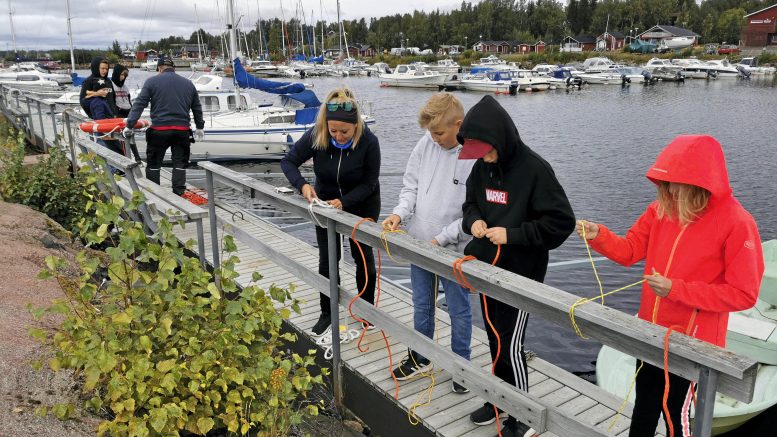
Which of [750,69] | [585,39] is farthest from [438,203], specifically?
[585,39]

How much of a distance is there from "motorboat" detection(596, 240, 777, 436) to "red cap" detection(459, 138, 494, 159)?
8.62ft

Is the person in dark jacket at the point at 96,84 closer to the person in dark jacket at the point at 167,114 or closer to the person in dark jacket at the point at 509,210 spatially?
the person in dark jacket at the point at 167,114

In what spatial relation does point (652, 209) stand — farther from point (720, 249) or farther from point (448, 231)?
point (448, 231)

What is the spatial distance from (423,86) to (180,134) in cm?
5404

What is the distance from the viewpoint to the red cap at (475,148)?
3.06 metres

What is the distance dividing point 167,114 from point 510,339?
6.02 m

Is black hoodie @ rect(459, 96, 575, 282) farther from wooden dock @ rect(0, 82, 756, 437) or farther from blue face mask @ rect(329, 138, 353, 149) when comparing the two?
blue face mask @ rect(329, 138, 353, 149)

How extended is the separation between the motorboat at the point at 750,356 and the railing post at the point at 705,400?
279cm

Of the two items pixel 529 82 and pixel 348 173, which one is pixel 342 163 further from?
pixel 529 82

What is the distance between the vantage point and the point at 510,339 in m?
3.22

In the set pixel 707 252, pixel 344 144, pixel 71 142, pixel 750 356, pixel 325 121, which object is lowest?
pixel 750 356

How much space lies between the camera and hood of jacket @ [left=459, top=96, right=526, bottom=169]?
3.00 metres

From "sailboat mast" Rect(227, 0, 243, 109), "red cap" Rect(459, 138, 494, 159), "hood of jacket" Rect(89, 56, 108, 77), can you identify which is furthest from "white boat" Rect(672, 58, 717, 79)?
"red cap" Rect(459, 138, 494, 159)

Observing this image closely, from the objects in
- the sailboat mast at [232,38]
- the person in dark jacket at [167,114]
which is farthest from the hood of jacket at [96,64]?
the sailboat mast at [232,38]
